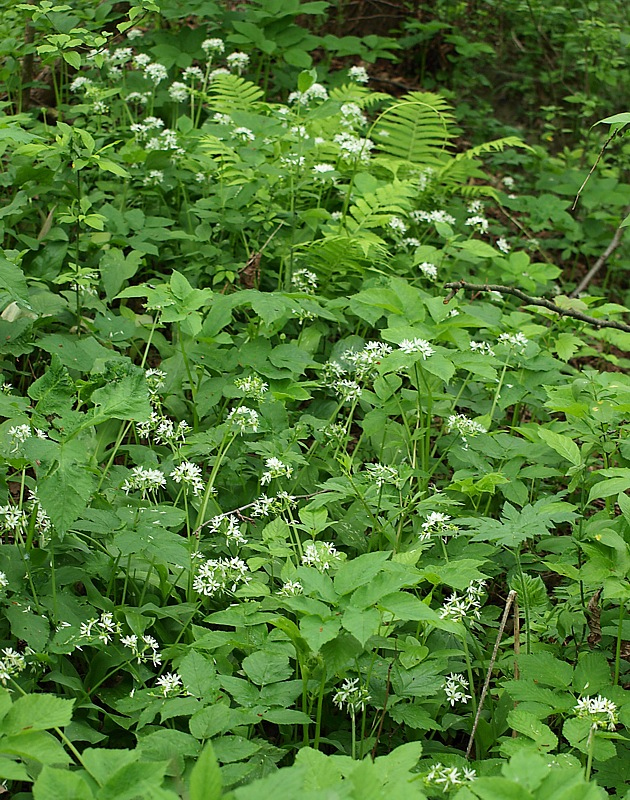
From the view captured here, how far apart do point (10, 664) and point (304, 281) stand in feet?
6.66

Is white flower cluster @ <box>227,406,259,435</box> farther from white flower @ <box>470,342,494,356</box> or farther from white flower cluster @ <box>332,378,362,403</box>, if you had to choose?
white flower @ <box>470,342,494,356</box>

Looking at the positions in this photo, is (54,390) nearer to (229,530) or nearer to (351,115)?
(229,530)

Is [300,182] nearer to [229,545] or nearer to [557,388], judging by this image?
[557,388]

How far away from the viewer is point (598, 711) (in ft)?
5.22

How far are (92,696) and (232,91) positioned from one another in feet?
10.4

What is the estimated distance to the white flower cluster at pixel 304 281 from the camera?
316cm

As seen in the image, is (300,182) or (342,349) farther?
(300,182)

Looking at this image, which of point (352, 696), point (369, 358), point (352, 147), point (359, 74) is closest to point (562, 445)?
point (369, 358)

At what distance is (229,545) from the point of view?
2217mm

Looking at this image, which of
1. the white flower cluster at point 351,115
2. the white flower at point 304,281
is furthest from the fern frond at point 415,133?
the white flower at point 304,281

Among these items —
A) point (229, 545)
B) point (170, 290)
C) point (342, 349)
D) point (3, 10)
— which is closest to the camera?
point (229, 545)

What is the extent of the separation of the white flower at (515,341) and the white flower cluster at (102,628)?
1.71m

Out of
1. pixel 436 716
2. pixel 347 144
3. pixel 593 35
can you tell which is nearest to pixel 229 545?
pixel 436 716

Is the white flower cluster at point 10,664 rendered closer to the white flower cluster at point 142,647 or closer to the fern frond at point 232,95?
the white flower cluster at point 142,647
